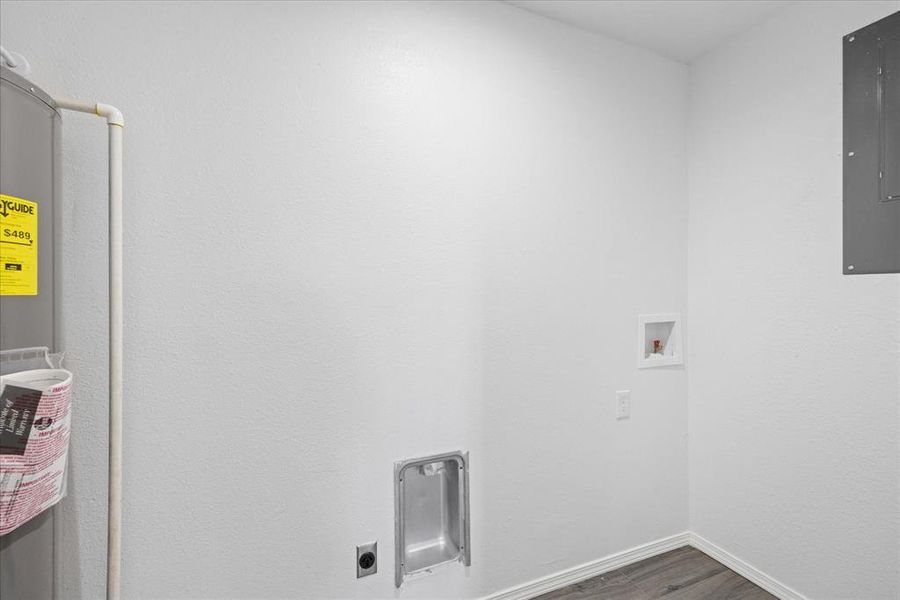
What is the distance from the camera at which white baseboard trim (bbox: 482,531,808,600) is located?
1694mm

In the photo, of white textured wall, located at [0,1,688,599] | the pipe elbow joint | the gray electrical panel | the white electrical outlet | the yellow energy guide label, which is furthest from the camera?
the white electrical outlet

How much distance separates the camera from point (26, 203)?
0.84m

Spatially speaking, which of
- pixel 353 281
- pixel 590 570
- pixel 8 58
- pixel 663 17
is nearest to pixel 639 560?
pixel 590 570

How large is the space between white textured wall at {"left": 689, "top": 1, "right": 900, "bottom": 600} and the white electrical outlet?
392 mm

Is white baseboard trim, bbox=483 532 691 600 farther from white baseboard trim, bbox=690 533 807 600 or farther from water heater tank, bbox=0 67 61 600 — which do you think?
water heater tank, bbox=0 67 61 600

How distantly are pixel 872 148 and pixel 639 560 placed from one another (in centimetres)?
184

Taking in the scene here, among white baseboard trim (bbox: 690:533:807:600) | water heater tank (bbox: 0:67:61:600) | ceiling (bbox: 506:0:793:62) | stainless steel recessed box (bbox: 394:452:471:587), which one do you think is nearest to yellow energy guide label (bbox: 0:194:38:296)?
water heater tank (bbox: 0:67:61:600)

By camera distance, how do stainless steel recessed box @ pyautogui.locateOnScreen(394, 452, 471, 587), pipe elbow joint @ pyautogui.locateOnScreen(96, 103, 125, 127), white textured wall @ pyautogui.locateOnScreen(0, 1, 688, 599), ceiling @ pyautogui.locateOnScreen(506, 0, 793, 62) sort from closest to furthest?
pipe elbow joint @ pyautogui.locateOnScreen(96, 103, 125, 127) → white textured wall @ pyautogui.locateOnScreen(0, 1, 688, 599) → stainless steel recessed box @ pyautogui.locateOnScreen(394, 452, 471, 587) → ceiling @ pyautogui.locateOnScreen(506, 0, 793, 62)

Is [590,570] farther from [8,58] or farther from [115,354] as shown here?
[8,58]

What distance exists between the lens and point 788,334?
1686 millimetres

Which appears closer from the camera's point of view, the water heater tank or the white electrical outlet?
the water heater tank

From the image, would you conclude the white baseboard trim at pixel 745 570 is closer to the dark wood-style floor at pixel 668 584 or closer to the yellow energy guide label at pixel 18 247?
the dark wood-style floor at pixel 668 584

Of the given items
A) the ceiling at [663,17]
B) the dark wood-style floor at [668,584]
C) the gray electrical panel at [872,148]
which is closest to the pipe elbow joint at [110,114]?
the ceiling at [663,17]

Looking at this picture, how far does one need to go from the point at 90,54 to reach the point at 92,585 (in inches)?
55.7
